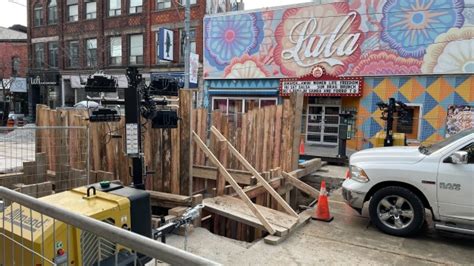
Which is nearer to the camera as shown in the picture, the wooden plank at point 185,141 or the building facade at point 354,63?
the wooden plank at point 185,141

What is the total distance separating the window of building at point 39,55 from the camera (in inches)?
1178

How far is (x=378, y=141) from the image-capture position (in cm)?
1069

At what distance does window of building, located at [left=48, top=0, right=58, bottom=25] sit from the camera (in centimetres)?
2916

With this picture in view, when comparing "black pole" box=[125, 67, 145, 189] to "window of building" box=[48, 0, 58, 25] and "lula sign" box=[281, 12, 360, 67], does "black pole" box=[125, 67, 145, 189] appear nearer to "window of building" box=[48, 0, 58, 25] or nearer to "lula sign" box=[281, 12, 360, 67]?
"lula sign" box=[281, 12, 360, 67]

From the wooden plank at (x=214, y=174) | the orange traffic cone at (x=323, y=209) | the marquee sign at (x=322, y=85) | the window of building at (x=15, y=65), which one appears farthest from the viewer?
the window of building at (x=15, y=65)

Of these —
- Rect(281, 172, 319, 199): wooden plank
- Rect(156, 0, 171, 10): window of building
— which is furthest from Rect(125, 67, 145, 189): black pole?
Rect(156, 0, 171, 10): window of building

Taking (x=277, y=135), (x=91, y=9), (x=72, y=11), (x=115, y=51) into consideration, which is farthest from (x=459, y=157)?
(x=72, y=11)

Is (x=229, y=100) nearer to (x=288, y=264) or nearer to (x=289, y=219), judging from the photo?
(x=289, y=219)

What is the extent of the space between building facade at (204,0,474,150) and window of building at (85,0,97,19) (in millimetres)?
12328

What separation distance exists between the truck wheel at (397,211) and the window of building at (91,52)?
25.7 metres

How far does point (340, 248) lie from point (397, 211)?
120 centimetres

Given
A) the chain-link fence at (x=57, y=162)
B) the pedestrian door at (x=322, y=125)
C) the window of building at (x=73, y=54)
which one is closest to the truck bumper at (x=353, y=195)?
the chain-link fence at (x=57, y=162)

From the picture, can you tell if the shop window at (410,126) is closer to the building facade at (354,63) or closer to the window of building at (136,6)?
the building facade at (354,63)

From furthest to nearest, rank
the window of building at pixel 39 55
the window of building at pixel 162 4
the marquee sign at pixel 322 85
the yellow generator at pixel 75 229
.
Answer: the window of building at pixel 39 55, the window of building at pixel 162 4, the marquee sign at pixel 322 85, the yellow generator at pixel 75 229
